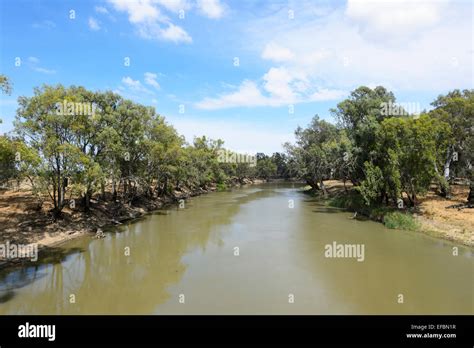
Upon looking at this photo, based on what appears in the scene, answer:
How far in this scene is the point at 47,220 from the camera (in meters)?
21.0

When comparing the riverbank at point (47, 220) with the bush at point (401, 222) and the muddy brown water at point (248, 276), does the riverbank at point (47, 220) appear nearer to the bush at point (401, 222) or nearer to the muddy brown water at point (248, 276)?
the muddy brown water at point (248, 276)

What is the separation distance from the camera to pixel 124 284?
1323 cm

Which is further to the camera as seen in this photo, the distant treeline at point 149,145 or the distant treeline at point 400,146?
the distant treeline at point 400,146

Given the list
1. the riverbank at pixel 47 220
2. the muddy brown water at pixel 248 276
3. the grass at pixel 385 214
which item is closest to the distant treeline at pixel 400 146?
the grass at pixel 385 214

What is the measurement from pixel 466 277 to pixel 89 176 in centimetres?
2144

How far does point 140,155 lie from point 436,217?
26.6m

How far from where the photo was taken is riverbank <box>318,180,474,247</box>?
18.7 metres

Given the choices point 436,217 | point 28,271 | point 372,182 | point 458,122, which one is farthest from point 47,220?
point 458,122

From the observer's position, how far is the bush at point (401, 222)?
21547 millimetres

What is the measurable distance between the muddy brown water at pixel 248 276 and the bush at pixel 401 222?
77 cm

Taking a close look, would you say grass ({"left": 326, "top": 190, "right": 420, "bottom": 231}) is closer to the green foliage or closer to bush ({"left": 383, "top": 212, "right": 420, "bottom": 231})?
bush ({"left": 383, "top": 212, "right": 420, "bottom": 231})

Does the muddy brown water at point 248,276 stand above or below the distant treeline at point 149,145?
below
